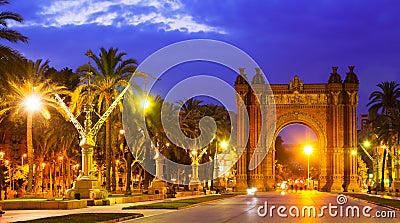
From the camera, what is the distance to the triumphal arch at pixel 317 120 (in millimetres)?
Answer: 83375

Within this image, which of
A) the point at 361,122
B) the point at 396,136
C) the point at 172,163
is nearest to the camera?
the point at 396,136

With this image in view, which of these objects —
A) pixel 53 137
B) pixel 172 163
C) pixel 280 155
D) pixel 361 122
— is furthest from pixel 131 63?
pixel 361 122

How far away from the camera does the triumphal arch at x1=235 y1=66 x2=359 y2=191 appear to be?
83375 millimetres

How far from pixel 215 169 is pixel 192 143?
38.6 feet

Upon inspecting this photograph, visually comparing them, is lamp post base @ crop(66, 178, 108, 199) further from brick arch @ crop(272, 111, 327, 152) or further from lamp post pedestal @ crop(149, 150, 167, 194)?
brick arch @ crop(272, 111, 327, 152)

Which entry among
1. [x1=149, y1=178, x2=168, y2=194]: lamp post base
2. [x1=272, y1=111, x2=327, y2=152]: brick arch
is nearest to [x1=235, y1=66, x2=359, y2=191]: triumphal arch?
[x1=272, y1=111, x2=327, y2=152]: brick arch

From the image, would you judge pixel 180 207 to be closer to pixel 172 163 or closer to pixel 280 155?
pixel 172 163

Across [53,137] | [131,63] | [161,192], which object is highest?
[131,63]

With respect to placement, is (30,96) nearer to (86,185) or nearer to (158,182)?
(86,185)

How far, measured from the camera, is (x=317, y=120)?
84688 millimetres

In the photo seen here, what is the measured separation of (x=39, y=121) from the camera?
57.8m

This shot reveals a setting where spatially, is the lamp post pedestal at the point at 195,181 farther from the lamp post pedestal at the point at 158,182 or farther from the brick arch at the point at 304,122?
the brick arch at the point at 304,122

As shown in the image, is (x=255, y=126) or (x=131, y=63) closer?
(x=131, y=63)

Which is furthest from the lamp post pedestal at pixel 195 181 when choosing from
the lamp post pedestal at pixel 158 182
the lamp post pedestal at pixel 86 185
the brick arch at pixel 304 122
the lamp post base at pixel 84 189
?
the lamp post base at pixel 84 189
